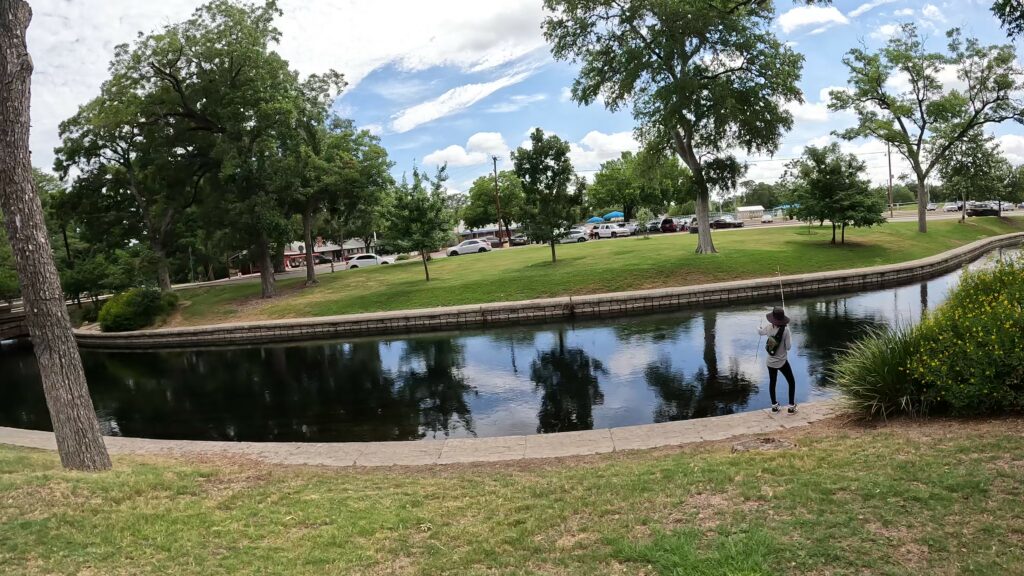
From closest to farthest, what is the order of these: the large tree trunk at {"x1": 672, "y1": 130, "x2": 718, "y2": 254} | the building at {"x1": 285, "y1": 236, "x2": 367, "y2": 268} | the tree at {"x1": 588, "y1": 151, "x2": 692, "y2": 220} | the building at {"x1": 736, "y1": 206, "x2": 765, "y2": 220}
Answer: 1. the large tree trunk at {"x1": 672, "y1": 130, "x2": 718, "y2": 254}
2. the building at {"x1": 736, "y1": 206, "x2": 765, "y2": 220}
3. the tree at {"x1": 588, "y1": 151, "x2": 692, "y2": 220}
4. the building at {"x1": 285, "y1": 236, "x2": 367, "y2": 268}

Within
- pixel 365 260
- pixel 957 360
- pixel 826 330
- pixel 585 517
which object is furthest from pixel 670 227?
pixel 585 517

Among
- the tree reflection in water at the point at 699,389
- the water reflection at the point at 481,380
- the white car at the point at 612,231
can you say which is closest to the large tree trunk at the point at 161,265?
the water reflection at the point at 481,380

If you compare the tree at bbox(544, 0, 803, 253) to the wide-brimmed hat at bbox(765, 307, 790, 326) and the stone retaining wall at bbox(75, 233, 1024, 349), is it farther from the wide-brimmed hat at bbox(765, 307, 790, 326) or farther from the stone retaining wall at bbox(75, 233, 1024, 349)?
the wide-brimmed hat at bbox(765, 307, 790, 326)

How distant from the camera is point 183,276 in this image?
61250 mm

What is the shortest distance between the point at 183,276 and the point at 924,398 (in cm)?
6657

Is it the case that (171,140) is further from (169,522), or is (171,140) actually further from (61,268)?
(169,522)

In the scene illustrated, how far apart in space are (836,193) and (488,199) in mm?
52815

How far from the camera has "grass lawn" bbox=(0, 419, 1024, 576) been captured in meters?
3.77

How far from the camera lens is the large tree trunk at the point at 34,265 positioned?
6.07m

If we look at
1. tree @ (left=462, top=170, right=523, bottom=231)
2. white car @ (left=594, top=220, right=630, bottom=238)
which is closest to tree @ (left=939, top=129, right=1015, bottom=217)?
white car @ (left=594, top=220, right=630, bottom=238)

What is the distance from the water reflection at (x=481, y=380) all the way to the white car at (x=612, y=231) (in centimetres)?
3315

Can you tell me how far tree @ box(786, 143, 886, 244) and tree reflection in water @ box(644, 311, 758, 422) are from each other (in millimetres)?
19170

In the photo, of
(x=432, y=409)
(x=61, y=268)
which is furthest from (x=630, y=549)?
(x=61, y=268)

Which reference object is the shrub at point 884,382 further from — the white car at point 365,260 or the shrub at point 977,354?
the white car at point 365,260
